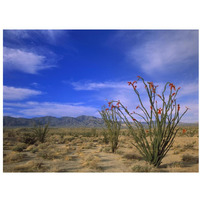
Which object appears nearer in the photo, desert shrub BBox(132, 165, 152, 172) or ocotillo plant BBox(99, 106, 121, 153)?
desert shrub BBox(132, 165, 152, 172)

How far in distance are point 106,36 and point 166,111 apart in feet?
13.0

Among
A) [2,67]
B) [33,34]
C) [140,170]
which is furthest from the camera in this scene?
[33,34]

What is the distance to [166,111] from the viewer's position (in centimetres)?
507

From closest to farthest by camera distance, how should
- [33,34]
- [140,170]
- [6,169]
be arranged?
1. [140,170]
2. [6,169]
3. [33,34]

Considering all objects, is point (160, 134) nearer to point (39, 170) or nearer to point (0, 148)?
point (39, 170)

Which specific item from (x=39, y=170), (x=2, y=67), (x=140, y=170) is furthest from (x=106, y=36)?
(x=39, y=170)

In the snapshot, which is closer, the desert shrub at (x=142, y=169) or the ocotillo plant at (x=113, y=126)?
the desert shrub at (x=142, y=169)

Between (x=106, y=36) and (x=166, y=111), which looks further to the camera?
(x=106, y=36)

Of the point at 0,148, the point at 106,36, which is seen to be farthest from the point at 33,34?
the point at 0,148

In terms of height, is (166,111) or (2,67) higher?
(2,67)

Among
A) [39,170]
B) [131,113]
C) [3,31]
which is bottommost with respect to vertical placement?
[39,170]

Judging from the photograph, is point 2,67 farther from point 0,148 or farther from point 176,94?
point 176,94

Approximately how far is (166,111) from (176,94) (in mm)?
711

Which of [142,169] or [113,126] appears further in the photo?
[113,126]
